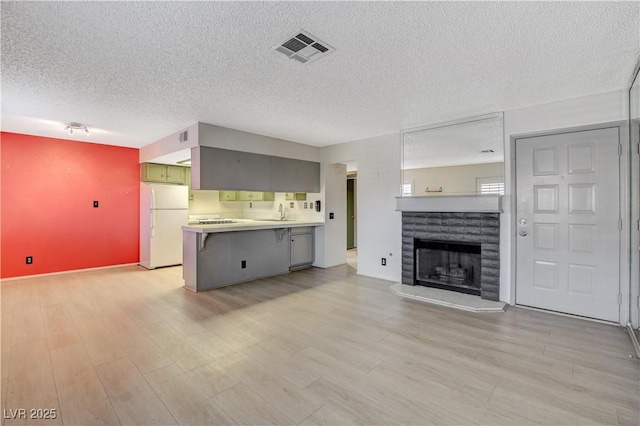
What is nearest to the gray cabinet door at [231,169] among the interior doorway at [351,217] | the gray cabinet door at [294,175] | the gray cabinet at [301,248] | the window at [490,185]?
the gray cabinet door at [294,175]

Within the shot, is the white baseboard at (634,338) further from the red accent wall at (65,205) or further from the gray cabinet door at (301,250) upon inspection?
the red accent wall at (65,205)

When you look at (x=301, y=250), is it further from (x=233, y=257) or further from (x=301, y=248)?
(x=233, y=257)

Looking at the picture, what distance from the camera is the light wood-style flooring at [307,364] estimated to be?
6.06 feet

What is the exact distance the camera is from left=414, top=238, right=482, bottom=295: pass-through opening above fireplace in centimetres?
420

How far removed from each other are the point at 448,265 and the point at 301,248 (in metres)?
2.69

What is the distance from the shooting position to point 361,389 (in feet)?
6.79

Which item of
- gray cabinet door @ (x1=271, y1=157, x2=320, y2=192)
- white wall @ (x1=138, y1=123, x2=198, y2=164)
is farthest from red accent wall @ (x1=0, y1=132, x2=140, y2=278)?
gray cabinet door @ (x1=271, y1=157, x2=320, y2=192)

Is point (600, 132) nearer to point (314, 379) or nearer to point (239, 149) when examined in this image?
point (314, 379)

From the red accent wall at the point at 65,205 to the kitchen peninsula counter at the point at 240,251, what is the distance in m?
2.24

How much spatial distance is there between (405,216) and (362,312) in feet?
6.12

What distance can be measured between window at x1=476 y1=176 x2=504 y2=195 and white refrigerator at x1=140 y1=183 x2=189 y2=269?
531cm

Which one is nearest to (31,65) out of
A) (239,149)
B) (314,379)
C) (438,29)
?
(239,149)

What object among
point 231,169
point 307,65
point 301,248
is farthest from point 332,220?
point 307,65

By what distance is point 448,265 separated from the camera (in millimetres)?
4484
